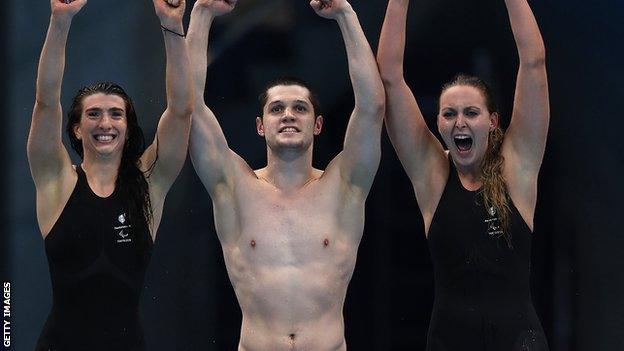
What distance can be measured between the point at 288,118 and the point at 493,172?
86cm

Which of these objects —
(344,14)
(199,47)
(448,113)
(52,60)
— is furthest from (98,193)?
(448,113)

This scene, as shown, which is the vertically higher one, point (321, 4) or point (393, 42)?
point (321, 4)

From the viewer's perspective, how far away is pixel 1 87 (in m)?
5.33

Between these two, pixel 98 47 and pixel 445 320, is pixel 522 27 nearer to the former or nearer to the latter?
pixel 445 320

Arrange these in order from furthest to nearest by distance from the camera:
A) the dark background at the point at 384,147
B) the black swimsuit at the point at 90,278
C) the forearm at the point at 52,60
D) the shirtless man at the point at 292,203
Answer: the dark background at the point at 384,147, the shirtless man at the point at 292,203, the black swimsuit at the point at 90,278, the forearm at the point at 52,60

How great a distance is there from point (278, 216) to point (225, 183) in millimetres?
265

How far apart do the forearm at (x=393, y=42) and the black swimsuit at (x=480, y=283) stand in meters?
0.57

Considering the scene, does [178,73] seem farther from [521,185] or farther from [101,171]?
[521,185]

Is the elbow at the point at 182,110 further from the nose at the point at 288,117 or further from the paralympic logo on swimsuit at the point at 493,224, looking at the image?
the paralympic logo on swimsuit at the point at 493,224

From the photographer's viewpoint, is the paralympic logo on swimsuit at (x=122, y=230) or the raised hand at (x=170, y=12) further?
the paralympic logo on swimsuit at (x=122, y=230)

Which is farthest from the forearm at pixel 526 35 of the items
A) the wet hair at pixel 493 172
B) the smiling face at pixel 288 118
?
the smiling face at pixel 288 118

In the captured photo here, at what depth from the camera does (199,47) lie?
14.0 ft

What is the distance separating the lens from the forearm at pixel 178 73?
402 centimetres

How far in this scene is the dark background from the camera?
5.31 metres
